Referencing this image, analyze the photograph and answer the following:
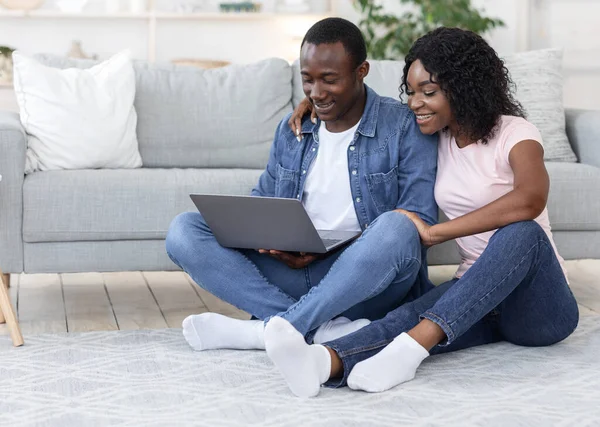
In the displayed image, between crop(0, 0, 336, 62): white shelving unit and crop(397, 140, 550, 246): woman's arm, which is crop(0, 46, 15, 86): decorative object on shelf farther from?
crop(397, 140, 550, 246): woman's arm

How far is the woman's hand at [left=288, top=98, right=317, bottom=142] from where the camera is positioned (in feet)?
8.12

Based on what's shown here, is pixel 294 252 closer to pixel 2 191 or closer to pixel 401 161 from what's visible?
pixel 401 161

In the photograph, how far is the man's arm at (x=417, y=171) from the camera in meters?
2.32

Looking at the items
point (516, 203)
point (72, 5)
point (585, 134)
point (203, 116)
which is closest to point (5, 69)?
point (72, 5)

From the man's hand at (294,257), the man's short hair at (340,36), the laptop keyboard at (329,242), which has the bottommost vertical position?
the man's hand at (294,257)

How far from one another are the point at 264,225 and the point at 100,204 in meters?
0.76

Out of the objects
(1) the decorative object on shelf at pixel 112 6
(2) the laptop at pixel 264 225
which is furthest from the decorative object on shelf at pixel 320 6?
(2) the laptop at pixel 264 225

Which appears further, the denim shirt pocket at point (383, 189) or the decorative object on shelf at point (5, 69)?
the decorative object on shelf at point (5, 69)

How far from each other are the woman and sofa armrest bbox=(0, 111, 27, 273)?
1.15 m

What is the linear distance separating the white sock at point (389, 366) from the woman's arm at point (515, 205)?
29 cm

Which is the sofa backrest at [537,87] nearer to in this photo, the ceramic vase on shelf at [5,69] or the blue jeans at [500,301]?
the blue jeans at [500,301]

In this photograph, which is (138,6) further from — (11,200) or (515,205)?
(515,205)

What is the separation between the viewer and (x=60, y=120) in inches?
A: 118

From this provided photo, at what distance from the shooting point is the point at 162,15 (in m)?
5.55
